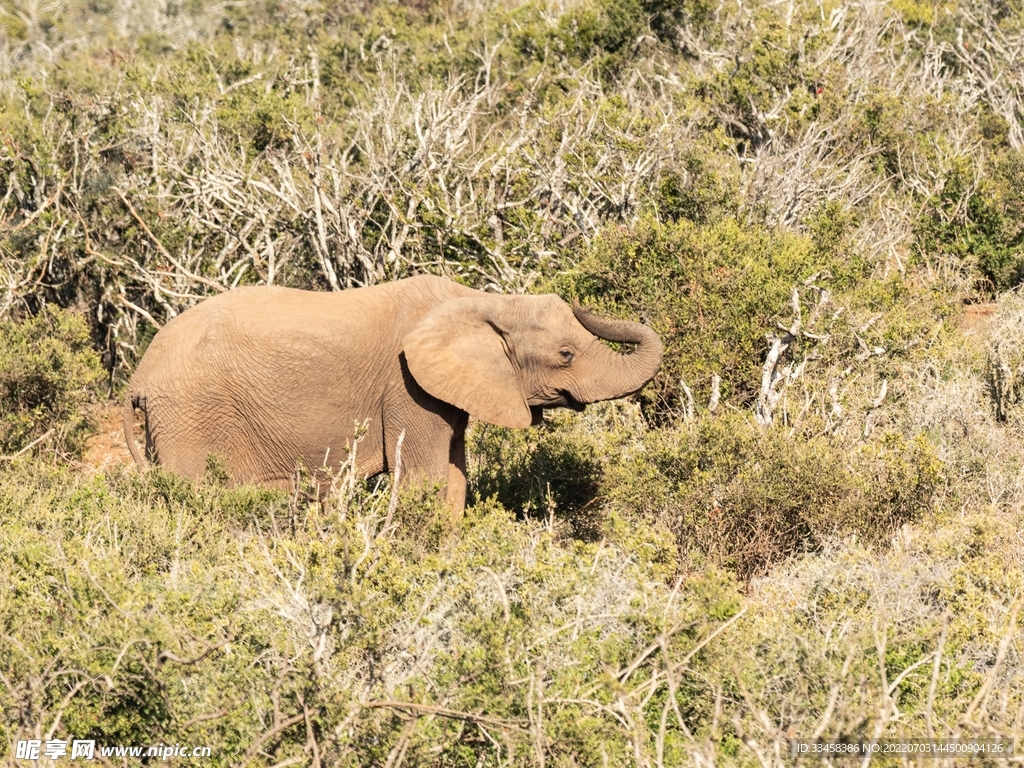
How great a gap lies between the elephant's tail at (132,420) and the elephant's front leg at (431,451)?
5.10ft

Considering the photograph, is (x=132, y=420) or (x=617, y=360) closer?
(x=617, y=360)

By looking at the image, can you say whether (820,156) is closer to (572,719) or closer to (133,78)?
(133,78)

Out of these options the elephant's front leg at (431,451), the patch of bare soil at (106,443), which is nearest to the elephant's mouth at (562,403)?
the elephant's front leg at (431,451)

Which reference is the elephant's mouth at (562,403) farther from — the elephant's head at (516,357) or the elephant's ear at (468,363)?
the elephant's ear at (468,363)

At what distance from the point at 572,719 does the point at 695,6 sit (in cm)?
1325

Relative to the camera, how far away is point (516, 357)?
7.77 meters

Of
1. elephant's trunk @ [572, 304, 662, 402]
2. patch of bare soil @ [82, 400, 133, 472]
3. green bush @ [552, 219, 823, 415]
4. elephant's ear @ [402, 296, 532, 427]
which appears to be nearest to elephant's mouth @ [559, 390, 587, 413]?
elephant's trunk @ [572, 304, 662, 402]

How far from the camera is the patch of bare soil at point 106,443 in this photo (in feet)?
35.0

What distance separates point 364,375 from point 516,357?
928 mm

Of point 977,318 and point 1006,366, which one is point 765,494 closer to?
point 1006,366

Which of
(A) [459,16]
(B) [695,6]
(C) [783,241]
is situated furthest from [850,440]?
(A) [459,16]

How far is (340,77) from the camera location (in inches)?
698

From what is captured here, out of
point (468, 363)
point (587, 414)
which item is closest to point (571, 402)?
point (468, 363)

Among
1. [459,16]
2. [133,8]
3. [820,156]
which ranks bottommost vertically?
[133,8]
